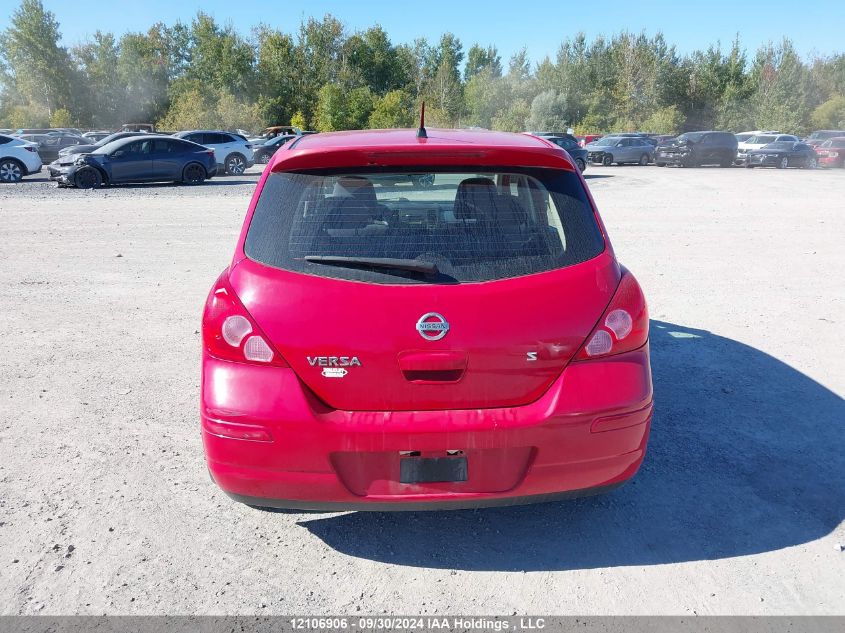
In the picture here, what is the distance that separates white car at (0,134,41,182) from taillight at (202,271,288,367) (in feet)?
84.2

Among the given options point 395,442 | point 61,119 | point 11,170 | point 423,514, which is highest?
point 395,442

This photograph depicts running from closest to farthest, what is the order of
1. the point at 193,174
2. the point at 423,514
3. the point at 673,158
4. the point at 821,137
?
1. the point at 423,514
2. the point at 193,174
3. the point at 673,158
4. the point at 821,137

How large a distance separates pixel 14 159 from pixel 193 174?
261 inches

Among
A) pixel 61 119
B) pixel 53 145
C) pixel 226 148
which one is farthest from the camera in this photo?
pixel 61 119

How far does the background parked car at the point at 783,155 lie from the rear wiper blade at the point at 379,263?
38626 mm

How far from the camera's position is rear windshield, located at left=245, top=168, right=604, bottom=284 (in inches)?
111

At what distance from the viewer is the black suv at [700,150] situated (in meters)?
36.1

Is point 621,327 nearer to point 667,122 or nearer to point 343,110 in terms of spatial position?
point 343,110

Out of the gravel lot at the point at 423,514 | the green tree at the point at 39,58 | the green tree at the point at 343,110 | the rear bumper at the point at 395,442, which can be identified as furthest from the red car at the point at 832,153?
the green tree at the point at 39,58

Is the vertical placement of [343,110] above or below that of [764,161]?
above

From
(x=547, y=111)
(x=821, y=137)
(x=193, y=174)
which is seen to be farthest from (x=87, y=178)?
(x=547, y=111)

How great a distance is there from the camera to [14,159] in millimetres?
24609

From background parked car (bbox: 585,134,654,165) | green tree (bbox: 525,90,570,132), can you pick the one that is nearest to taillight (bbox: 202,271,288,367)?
background parked car (bbox: 585,134,654,165)

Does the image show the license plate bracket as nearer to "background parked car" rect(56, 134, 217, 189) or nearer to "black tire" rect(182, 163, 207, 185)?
"background parked car" rect(56, 134, 217, 189)
